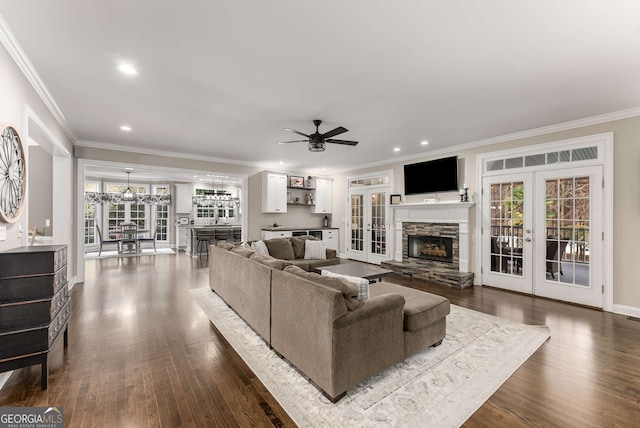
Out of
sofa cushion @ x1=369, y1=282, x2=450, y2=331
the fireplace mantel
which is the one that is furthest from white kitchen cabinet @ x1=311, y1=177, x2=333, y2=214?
sofa cushion @ x1=369, y1=282, x2=450, y2=331

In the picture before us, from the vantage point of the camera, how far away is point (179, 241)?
1044 centimetres

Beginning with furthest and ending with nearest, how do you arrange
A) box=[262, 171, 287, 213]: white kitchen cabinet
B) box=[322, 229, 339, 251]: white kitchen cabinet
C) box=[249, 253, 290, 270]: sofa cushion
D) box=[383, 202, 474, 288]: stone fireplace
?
1. box=[322, 229, 339, 251]: white kitchen cabinet
2. box=[262, 171, 287, 213]: white kitchen cabinet
3. box=[383, 202, 474, 288]: stone fireplace
4. box=[249, 253, 290, 270]: sofa cushion

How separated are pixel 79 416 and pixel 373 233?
6536mm

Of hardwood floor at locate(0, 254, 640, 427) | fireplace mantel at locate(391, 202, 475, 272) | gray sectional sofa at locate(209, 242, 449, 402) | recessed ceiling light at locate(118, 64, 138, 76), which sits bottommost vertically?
hardwood floor at locate(0, 254, 640, 427)

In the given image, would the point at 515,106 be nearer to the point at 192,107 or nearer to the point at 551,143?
the point at 551,143

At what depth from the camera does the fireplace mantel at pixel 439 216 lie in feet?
17.9

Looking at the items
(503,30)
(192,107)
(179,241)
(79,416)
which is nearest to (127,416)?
(79,416)

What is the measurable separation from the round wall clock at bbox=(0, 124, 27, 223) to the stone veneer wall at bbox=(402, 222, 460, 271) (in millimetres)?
6034

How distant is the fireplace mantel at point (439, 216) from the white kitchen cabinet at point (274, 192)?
114 inches

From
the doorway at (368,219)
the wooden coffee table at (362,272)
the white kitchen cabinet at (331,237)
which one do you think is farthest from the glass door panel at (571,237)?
the white kitchen cabinet at (331,237)

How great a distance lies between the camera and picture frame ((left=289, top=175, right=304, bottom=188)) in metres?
8.04

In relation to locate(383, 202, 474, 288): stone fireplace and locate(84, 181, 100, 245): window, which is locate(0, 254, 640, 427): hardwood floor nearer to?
locate(383, 202, 474, 288): stone fireplace

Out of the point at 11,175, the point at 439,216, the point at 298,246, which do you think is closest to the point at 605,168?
the point at 439,216

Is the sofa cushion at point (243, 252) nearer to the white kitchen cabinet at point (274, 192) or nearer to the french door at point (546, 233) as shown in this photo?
the white kitchen cabinet at point (274, 192)
